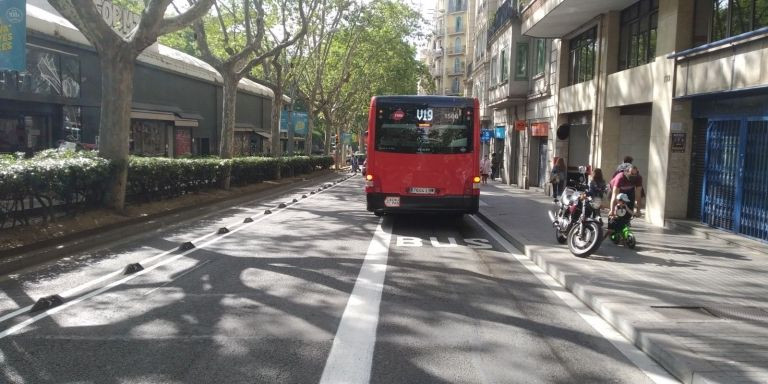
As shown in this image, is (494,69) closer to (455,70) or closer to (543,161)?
(543,161)

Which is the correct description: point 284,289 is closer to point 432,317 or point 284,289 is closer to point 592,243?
point 432,317

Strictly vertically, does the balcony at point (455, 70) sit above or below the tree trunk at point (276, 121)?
above

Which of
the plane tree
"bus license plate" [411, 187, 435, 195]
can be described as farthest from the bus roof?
the plane tree

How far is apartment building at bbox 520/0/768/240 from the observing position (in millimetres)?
10695

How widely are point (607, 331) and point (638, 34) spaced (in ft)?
41.5

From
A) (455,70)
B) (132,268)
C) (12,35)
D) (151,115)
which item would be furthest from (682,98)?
(455,70)

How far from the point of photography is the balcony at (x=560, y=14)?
16484 millimetres

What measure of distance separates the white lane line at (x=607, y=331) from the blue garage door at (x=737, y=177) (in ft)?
15.2

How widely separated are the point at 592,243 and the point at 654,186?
561cm

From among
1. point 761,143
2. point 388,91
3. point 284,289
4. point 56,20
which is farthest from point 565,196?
point 388,91

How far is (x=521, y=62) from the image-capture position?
26.5 m

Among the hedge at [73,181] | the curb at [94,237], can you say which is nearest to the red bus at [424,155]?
the curb at [94,237]

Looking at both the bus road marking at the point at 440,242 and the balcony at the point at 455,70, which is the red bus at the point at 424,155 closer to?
the bus road marking at the point at 440,242

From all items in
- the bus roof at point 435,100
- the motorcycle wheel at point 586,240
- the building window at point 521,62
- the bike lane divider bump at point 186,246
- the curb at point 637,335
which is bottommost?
the bike lane divider bump at point 186,246
